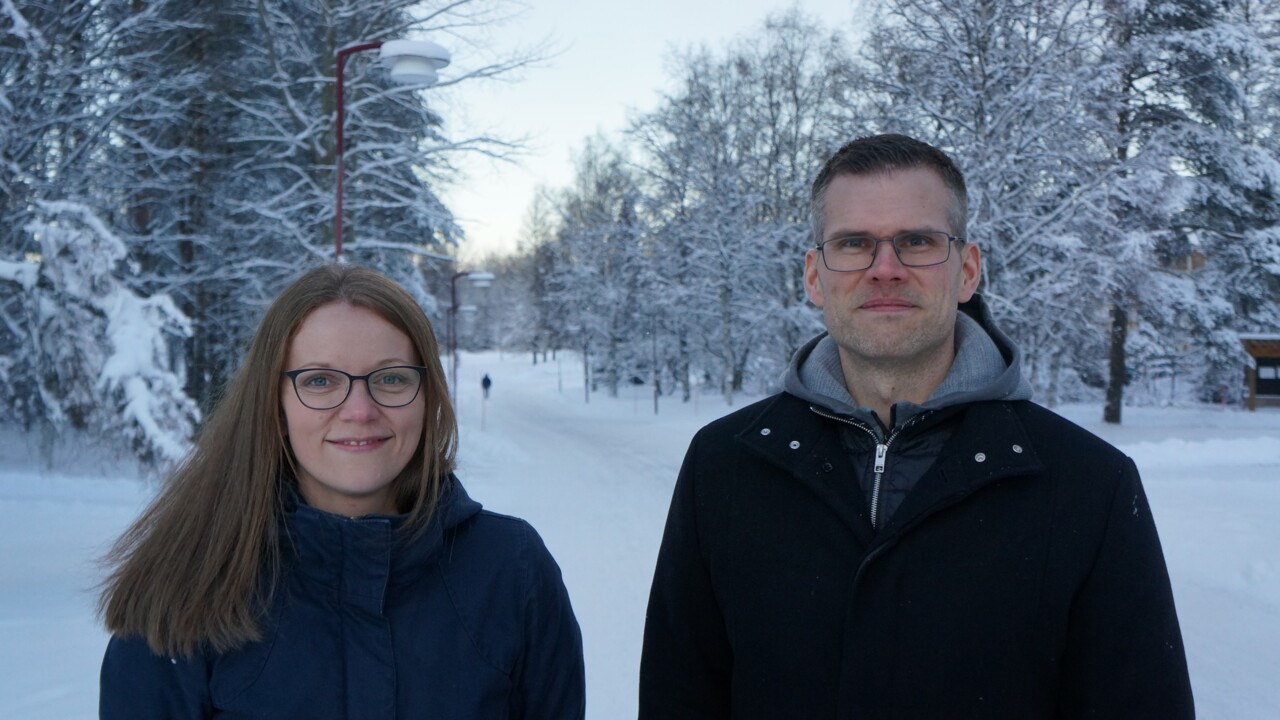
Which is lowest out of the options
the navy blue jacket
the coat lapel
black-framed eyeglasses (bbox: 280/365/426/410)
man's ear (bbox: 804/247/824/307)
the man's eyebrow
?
the navy blue jacket

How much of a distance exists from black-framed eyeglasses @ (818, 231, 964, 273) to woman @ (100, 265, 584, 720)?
1.01 metres

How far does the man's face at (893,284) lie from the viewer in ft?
7.30

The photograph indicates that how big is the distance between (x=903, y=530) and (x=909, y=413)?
305mm

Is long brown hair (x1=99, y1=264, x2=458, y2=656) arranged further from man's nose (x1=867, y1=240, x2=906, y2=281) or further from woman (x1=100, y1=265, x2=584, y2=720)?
man's nose (x1=867, y1=240, x2=906, y2=281)

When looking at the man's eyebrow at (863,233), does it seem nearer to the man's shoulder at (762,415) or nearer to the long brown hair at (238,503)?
the man's shoulder at (762,415)

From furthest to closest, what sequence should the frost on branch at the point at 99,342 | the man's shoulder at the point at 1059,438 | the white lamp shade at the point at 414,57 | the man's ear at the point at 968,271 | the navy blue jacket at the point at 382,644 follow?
the white lamp shade at the point at 414,57
the frost on branch at the point at 99,342
the man's ear at the point at 968,271
the man's shoulder at the point at 1059,438
the navy blue jacket at the point at 382,644

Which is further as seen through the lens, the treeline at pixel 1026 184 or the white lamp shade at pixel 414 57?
the treeline at pixel 1026 184

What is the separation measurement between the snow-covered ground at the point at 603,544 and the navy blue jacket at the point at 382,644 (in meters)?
0.92

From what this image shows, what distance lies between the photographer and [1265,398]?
29.6 m

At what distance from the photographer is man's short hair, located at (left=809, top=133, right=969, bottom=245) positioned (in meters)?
2.26

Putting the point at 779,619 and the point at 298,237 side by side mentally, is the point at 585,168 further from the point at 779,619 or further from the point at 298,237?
the point at 779,619

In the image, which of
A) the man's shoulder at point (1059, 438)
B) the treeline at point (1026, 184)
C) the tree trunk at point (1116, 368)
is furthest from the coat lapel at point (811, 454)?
the tree trunk at point (1116, 368)

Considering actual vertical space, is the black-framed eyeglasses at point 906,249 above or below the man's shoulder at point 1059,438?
above

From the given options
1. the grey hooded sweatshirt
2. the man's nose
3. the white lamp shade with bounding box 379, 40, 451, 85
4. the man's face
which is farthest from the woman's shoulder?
the white lamp shade with bounding box 379, 40, 451, 85
